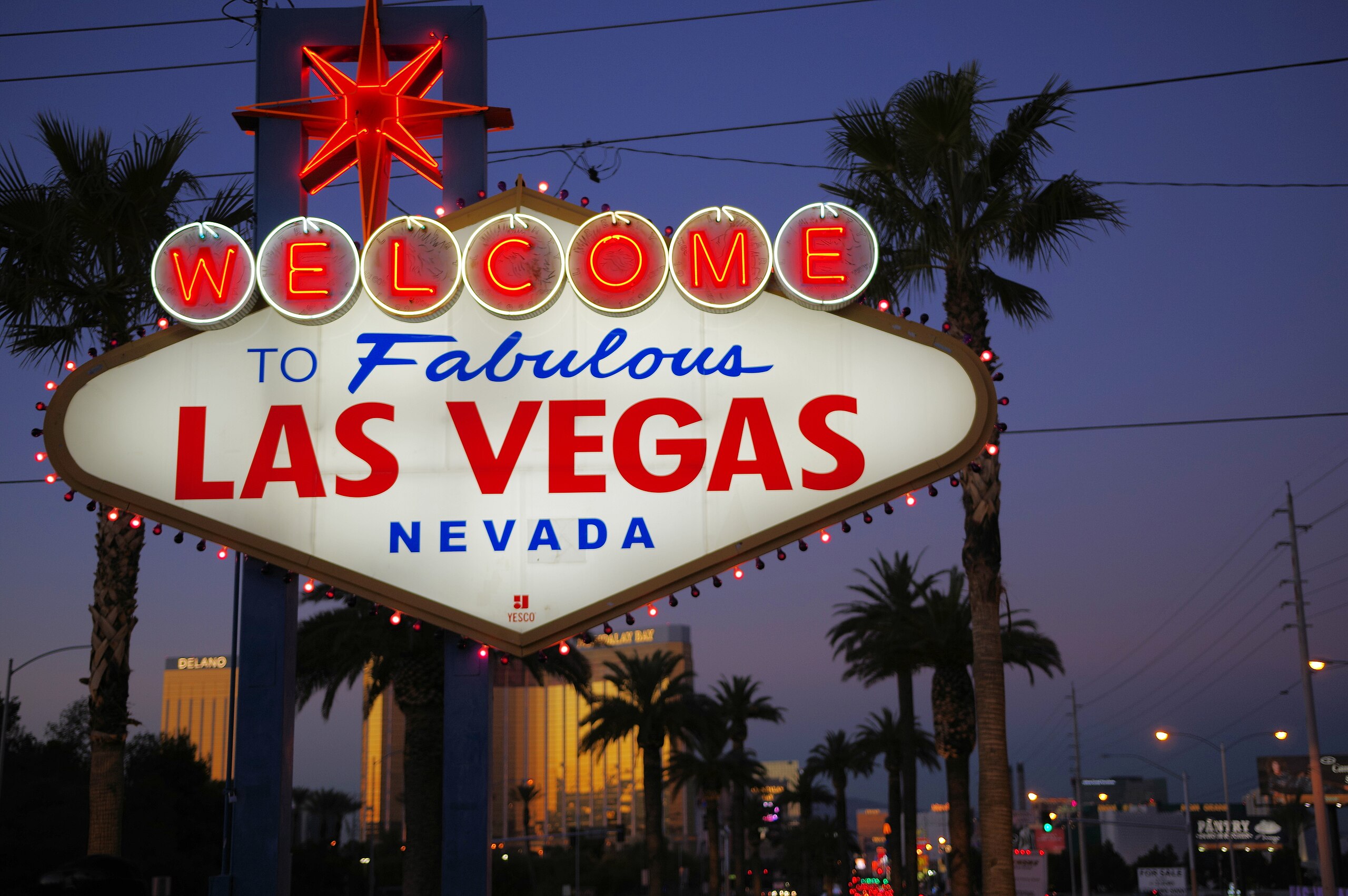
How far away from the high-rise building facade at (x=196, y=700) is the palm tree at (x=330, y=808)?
89.3 metres

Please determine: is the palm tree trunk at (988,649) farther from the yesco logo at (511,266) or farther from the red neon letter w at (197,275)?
the red neon letter w at (197,275)

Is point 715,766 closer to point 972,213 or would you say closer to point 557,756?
point 972,213

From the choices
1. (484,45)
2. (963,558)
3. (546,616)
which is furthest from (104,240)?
(963,558)

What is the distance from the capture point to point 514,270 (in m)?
12.2

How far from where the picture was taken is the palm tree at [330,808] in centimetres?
9100

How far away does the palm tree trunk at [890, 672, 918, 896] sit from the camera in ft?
130

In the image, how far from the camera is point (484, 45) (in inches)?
522

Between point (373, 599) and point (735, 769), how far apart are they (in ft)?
154

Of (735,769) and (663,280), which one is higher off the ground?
(663,280)

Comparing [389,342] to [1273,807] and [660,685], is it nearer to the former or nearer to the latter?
[660,685]

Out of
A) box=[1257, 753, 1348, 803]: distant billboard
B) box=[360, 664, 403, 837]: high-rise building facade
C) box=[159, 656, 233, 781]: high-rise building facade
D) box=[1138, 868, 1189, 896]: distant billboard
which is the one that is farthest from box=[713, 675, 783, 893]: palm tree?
box=[159, 656, 233, 781]: high-rise building facade

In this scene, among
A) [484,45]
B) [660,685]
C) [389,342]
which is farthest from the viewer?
[660,685]

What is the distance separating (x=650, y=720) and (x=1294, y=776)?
87.8 meters

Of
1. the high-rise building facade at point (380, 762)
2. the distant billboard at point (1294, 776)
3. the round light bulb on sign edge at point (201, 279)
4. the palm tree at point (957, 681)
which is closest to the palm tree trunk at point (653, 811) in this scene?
the palm tree at point (957, 681)
